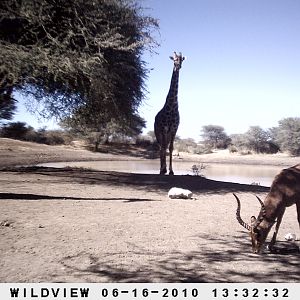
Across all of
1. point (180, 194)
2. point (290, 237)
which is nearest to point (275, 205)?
point (290, 237)

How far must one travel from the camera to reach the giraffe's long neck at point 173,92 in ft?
51.7

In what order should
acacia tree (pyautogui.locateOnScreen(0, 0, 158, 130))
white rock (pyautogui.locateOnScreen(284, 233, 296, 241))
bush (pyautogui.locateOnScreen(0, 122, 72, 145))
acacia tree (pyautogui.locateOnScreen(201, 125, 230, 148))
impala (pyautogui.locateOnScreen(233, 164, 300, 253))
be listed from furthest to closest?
acacia tree (pyautogui.locateOnScreen(201, 125, 230, 148)) → bush (pyautogui.locateOnScreen(0, 122, 72, 145)) → acacia tree (pyautogui.locateOnScreen(0, 0, 158, 130)) → white rock (pyautogui.locateOnScreen(284, 233, 296, 241)) → impala (pyautogui.locateOnScreen(233, 164, 300, 253))

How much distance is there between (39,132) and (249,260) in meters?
33.6

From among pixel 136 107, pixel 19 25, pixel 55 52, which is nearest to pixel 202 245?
pixel 55 52

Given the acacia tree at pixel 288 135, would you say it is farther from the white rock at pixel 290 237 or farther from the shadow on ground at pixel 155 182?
the white rock at pixel 290 237

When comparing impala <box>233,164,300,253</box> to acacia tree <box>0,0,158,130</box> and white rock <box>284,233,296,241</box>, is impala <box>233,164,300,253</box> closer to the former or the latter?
white rock <box>284,233,296,241</box>

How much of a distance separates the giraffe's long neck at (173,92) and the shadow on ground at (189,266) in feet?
34.3

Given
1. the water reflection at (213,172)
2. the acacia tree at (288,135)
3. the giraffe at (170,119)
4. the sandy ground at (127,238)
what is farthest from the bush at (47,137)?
the sandy ground at (127,238)

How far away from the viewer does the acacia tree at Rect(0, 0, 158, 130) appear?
373 inches

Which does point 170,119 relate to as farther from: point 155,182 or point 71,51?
point 71,51

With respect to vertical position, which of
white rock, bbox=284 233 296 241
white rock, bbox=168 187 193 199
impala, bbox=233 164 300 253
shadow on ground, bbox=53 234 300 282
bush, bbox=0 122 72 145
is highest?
bush, bbox=0 122 72 145

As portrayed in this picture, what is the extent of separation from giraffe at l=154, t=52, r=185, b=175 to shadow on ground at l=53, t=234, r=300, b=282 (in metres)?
9.89

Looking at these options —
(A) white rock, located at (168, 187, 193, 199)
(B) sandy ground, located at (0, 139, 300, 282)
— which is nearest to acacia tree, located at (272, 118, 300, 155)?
(B) sandy ground, located at (0, 139, 300, 282)

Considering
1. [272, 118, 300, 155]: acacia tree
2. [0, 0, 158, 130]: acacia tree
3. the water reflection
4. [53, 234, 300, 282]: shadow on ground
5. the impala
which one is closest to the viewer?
[53, 234, 300, 282]: shadow on ground
